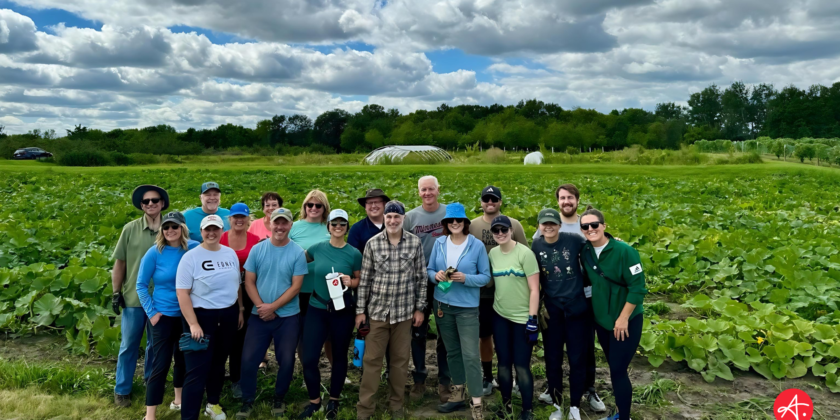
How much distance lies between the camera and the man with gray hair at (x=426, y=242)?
199 inches

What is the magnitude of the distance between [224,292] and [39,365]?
2535 mm

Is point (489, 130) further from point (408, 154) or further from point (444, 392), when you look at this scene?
point (444, 392)

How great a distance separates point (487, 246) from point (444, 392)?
1.41m

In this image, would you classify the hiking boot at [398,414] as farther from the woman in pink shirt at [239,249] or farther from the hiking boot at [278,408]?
the woman in pink shirt at [239,249]

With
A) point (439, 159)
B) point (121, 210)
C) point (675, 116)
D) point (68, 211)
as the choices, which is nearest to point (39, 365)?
point (121, 210)

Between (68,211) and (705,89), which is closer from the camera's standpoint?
(68,211)

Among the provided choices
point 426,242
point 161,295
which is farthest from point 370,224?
point 161,295

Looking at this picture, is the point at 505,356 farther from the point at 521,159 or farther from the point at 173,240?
the point at 521,159

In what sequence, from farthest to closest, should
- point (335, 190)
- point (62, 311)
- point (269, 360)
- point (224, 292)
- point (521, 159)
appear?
point (521, 159) → point (335, 190) → point (62, 311) → point (269, 360) → point (224, 292)

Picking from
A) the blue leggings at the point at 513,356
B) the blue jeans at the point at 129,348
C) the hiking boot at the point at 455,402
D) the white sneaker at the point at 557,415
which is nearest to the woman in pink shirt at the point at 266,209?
the blue jeans at the point at 129,348

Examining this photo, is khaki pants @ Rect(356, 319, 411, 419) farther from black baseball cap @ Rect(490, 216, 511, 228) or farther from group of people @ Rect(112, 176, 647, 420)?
black baseball cap @ Rect(490, 216, 511, 228)

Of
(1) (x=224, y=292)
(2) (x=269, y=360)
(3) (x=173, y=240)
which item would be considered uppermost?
(3) (x=173, y=240)

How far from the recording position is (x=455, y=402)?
15.5 ft

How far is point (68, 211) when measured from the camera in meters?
13.4
